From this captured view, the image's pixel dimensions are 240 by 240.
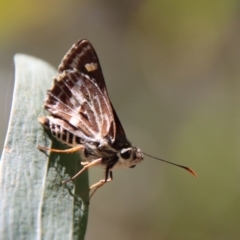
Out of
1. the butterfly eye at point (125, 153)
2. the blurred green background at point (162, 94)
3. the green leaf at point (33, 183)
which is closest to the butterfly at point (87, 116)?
the butterfly eye at point (125, 153)

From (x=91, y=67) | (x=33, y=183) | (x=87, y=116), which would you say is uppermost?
(x=91, y=67)

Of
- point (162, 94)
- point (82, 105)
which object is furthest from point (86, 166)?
point (162, 94)

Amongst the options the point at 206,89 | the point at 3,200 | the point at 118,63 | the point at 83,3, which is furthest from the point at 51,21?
the point at 3,200

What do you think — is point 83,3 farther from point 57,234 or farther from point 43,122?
point 57,234

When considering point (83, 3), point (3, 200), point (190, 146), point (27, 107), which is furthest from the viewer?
point (83, 3)

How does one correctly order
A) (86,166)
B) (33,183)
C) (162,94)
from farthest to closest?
(162,94) < (86,166) < (33,183)

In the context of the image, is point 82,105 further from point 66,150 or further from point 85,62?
point 66,150
